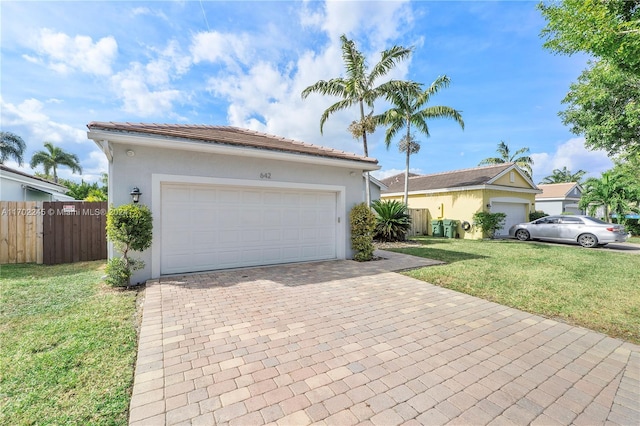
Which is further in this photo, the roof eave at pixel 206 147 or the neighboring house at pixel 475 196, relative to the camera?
the neighboring house at pixel 475 196

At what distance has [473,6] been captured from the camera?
25.9 feet

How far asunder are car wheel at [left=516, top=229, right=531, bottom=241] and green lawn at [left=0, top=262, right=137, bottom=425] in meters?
19.5

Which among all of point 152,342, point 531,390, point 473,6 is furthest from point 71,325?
point 473,6

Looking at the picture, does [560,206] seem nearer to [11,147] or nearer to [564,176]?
[564,176]

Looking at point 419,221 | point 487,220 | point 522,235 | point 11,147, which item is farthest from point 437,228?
point 11,147

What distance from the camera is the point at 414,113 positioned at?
16.9m

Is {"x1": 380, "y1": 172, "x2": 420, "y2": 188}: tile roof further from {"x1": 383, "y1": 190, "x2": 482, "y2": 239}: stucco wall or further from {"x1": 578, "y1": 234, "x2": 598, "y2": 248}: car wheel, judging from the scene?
{"x1": 578, "y1": 234, "x2": 598, "y2": 248}: car wheel

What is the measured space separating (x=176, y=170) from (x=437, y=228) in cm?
1663

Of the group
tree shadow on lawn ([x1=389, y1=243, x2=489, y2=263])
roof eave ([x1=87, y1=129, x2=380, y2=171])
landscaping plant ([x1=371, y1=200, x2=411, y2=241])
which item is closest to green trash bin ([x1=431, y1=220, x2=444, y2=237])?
landscaping plant ([x1=371, y1=200, x2=411, y2=241])

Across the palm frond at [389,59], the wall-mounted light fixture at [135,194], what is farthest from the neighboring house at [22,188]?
the palm frond at [389,59]

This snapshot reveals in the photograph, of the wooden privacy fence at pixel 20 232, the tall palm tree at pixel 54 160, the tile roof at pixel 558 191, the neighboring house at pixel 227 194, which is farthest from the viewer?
the tile roof at pixel 558 191

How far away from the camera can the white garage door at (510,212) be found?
693 inches

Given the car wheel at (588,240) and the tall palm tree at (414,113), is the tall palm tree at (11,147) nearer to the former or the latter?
the tall palm tree at (414,113)

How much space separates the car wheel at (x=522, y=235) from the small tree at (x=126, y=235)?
1922 centimetres
